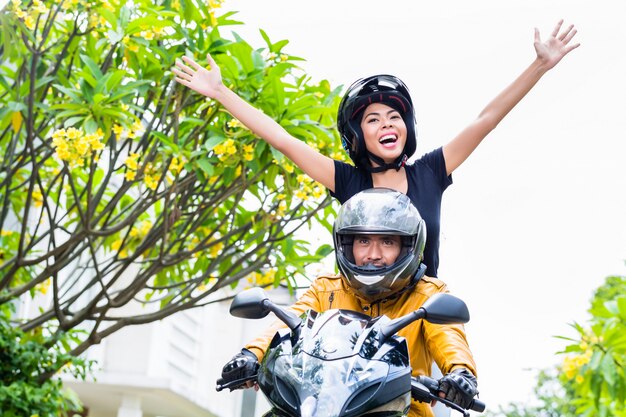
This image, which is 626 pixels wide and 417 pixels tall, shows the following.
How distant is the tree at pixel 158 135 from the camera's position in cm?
725

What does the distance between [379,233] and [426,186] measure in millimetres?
735

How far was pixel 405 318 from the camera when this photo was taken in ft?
9.14

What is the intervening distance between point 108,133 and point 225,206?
5.76ft

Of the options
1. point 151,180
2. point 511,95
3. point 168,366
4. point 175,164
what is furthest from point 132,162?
point 168,366

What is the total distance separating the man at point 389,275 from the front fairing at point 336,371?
0.29 metres

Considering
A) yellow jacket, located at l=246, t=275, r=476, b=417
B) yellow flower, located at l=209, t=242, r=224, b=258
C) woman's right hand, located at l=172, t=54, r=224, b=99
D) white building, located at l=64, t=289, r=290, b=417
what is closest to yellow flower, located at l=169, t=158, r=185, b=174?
yellow flower, located at l=209, t=242, r=224, b=258

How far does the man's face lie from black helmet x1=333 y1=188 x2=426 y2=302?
2cm

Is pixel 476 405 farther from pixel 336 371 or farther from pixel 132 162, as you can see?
pixel 132 162

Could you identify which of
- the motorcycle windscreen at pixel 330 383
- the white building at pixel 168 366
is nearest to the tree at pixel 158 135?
the motorcycle windscreen at pixel 330 383

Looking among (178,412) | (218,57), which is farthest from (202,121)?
(178,412)

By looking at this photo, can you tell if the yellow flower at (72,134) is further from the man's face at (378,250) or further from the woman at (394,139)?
the man's face at (378,250)

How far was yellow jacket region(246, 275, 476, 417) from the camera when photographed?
302 cm

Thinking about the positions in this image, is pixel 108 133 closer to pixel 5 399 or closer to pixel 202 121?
pixel 202 121

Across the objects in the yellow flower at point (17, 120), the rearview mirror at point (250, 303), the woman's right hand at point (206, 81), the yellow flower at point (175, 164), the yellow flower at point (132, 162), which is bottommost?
the rearview mirror at point (250, 303)
